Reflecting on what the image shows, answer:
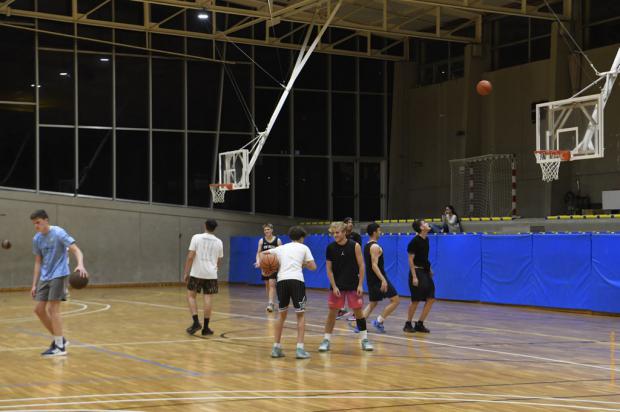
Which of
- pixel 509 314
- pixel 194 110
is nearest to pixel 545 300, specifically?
pixel 509 314

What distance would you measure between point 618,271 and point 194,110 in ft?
62.9

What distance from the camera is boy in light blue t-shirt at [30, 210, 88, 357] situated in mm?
12305

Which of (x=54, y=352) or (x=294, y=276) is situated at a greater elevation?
(x=294, y=276)

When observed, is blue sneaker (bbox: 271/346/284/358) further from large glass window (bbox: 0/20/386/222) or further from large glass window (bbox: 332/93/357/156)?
large glass window (bbox: 332/93/357/156)

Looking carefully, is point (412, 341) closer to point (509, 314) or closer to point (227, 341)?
point (227, 341)

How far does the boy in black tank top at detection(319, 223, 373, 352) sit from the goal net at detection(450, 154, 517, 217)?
17.2 meters

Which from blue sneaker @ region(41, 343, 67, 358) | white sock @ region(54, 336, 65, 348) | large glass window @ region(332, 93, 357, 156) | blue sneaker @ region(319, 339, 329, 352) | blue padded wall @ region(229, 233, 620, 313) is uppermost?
large glass window @ region(332, 93, 357, 156)

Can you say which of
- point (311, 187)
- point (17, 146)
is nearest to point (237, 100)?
point (311, 187)

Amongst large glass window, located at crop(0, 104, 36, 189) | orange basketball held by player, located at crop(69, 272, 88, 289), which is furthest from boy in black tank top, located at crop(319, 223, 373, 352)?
large glass window, located at crop(0, 104, 36, 189)

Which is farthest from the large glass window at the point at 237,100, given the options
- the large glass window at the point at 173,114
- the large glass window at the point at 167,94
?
the large glass window at the point at 167,94

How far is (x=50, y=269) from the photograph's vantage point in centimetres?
1236

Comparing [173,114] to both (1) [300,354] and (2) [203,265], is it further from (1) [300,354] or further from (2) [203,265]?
(1) [300,354]

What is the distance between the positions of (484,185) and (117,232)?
42.8 ft

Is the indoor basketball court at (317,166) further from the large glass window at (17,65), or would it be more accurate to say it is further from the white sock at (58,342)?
the white sock at (58,342)
